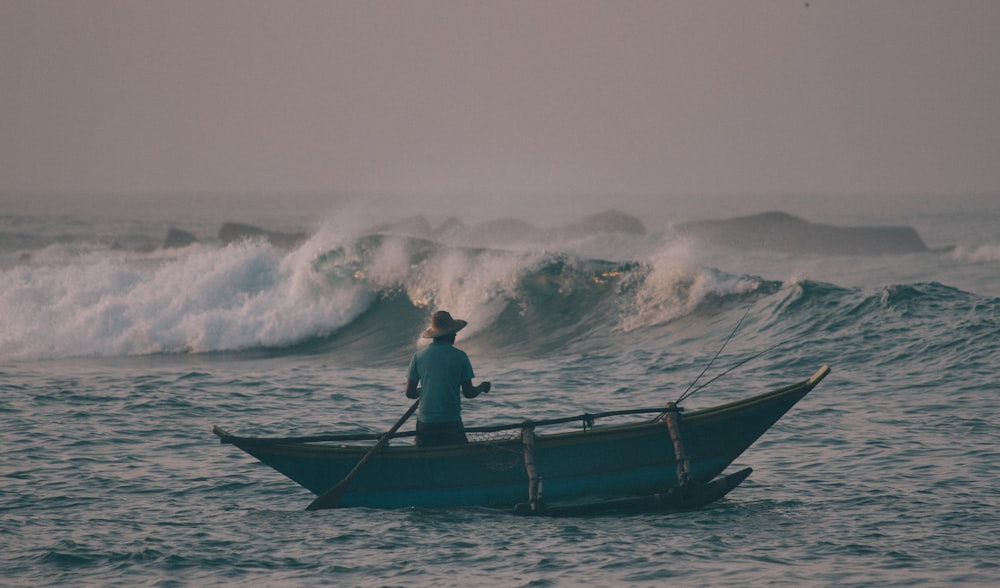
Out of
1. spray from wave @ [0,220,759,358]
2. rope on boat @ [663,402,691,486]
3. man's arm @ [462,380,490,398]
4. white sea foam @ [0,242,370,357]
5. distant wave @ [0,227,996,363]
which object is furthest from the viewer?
white sea foam @ [0,242,370,357]

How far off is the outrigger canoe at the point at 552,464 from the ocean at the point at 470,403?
0.76 ft

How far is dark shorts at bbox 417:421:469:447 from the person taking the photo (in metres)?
10.4

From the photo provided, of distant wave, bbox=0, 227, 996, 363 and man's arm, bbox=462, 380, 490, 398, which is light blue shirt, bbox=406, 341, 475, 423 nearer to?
man's arm, bbox=462, 380, 490, 398

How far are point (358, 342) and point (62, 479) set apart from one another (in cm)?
1282

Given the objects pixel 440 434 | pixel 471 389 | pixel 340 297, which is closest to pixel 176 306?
pixel 340 297

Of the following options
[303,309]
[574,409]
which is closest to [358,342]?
[303,309]

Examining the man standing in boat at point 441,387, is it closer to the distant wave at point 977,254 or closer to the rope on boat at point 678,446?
the rope on boat at point 678,446

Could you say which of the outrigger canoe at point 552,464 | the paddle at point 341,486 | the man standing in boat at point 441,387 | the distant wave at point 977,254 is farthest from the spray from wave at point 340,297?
the distant wave at point 977,254

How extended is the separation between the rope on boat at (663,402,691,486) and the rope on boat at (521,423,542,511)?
127cm

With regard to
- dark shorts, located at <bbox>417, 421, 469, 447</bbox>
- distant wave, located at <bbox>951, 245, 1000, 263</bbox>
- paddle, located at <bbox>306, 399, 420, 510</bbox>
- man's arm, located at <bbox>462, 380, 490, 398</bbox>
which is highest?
distant wave, located at <bbox>951, 245, 1000, 263</bbox>

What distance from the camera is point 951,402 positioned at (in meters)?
14.8

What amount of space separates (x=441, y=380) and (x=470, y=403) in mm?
5909

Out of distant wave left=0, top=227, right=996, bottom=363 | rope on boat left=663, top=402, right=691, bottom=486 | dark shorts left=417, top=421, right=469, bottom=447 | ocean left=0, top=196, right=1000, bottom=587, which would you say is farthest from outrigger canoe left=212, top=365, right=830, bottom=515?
distant wave left=0, top=227, right=996, bottom=363

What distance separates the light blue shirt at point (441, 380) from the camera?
10.4 meters
